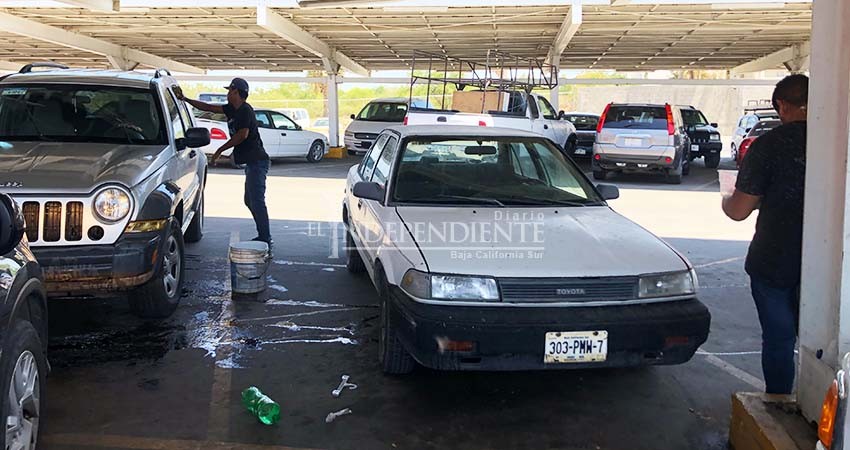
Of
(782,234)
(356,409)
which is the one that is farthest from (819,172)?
(356,409)

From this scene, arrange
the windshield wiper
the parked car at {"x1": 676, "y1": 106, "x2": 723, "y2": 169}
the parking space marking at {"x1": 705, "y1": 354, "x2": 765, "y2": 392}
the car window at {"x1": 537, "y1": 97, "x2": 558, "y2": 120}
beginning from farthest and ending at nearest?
the parked car at {"x1": 676, "y1": 106, "x2": 723, "y2": 169}
the car window at {"x1": 537, "y1": 97, "x2": 558, "y2": 120}
the windshield wiper
the parking space marking at {"x1": 705, "y1": 354, "x2": 765, "y2": 392}

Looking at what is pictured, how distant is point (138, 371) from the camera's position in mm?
4215

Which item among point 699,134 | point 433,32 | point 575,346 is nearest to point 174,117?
point 575,346

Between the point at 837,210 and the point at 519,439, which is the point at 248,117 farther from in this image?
the point at 837,210

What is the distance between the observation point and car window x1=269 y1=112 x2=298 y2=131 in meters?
18.4

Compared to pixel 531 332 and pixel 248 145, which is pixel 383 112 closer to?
pixel 248 145

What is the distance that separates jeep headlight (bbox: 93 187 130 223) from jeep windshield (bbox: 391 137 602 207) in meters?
1.65

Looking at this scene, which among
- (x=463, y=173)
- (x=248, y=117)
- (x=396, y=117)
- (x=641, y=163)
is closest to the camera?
(x=463, y=173)

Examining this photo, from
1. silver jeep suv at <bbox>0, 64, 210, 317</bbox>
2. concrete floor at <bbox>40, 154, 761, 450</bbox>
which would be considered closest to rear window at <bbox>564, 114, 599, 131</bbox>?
concrete floor at <bbox>40, 154, 761, 450</bbox>

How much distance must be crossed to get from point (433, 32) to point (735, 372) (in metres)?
15.0

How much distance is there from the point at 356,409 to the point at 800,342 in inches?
82.1

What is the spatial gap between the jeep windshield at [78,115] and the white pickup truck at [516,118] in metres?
7.14

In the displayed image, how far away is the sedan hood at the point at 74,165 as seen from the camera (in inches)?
172

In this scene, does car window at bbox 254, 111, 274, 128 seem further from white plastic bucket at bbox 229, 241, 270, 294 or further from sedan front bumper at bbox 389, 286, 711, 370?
sedan front bumper at bbox 389, 286, 711, 370
